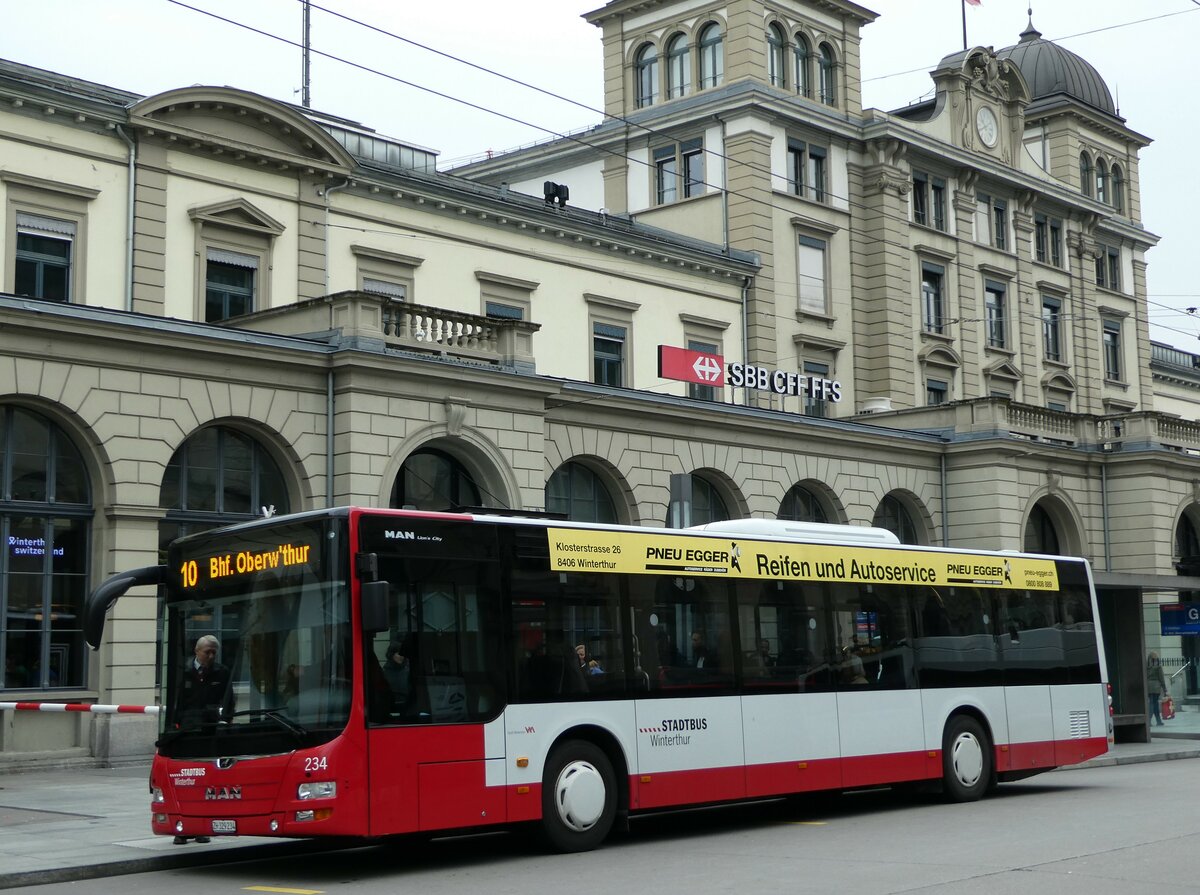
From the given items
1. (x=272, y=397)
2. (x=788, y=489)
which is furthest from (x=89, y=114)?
(x=788, y=489)

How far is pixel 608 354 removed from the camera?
38.4 meters

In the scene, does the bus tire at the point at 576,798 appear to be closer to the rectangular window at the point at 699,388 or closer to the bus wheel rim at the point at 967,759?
the bus wheel rim at the point at 967,759

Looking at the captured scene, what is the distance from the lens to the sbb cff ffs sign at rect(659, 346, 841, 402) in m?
34.8

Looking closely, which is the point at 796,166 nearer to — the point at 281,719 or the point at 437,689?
the point at 437,689

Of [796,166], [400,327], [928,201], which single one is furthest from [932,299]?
[400,327]

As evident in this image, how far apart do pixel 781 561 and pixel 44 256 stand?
16.2 meters

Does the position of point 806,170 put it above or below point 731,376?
above

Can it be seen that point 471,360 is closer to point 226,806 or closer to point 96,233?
point 96,233

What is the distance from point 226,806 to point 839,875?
4.98 meters

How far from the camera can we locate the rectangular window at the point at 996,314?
1953 inches

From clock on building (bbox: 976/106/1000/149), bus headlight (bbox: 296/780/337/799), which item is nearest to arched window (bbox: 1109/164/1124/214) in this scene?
clock on building (bbox: 976/106/1000/149)

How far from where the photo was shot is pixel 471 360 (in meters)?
27.0

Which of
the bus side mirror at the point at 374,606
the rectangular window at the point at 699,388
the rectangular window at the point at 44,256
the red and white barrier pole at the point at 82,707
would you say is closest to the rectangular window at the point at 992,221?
the rectangular window at the point at 699,388

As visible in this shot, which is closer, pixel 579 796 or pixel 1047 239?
pixel 579 796
